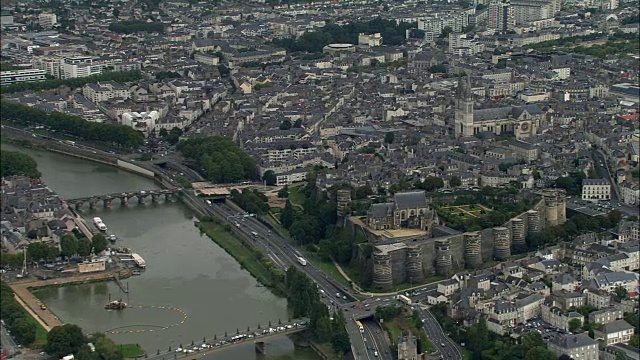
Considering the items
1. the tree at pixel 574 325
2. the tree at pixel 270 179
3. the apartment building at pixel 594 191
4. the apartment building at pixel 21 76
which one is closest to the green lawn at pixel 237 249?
the tree at pixel 270 179

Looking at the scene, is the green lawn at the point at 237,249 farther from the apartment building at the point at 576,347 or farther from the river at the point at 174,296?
the apartment building at the point at 576,347

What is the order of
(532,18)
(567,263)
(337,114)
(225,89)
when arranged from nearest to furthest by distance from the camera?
(567,263) < (337,114) < (225,89) < (532,18)

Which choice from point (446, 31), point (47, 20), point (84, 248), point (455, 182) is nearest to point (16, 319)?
point (84, 248)

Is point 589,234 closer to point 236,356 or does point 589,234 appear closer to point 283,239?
point 283,239

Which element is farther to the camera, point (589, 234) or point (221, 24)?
point (221, 24)

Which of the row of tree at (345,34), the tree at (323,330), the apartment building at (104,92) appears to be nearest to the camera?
the tree at (323,330)

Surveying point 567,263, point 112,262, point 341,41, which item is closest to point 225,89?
point 341,41

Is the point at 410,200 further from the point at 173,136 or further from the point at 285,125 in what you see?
→ the point at 173,136

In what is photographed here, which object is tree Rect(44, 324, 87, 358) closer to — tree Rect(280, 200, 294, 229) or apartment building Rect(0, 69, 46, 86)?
tree Rect(280, 200, 294, 229)
